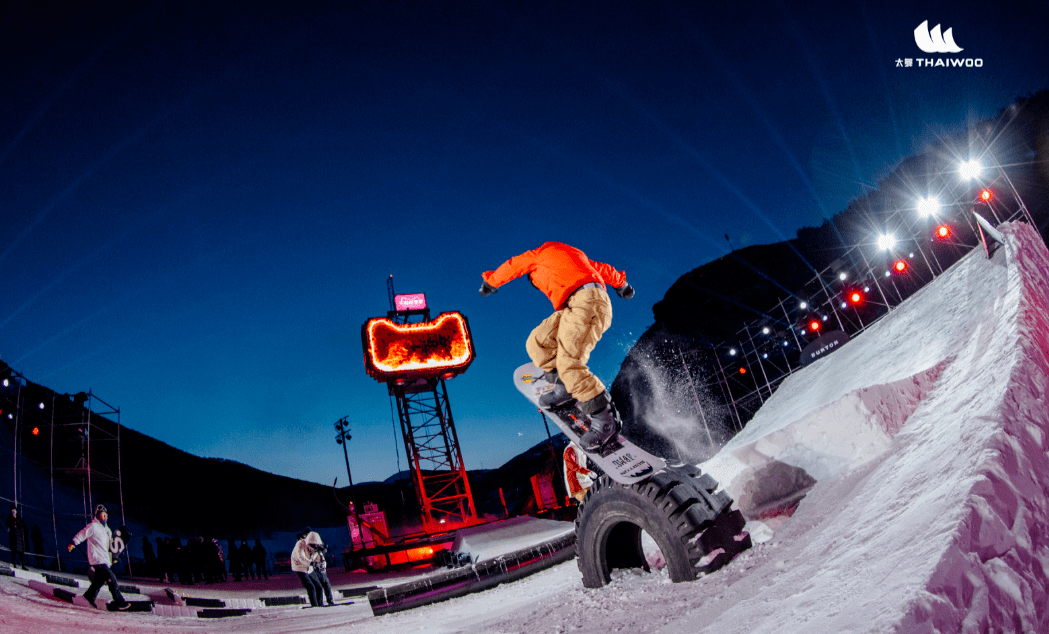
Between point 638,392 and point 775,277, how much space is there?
972 inches

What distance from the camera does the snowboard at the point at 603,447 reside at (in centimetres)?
349

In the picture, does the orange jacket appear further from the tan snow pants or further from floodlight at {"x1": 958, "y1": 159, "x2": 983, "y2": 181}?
floodlight at {"x1": 958, "y1": 159, "x2": 983, "y2": 181}

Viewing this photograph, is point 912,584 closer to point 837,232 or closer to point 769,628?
point 769,628

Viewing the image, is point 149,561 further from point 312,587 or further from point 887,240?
point 887,240

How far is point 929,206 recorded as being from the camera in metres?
17.1

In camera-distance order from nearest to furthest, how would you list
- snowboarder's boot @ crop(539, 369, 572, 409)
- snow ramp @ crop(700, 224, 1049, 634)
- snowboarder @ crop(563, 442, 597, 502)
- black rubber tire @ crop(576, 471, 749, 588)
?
snow ramp @ crop(700, 224, 1049, 634)
black rubber tire @ crop(576, 471, 749, 588)
snowboarder's boot @ crop(539, 369, 572, 409)
snowboarder @ crop(563, 442, 597, 502)

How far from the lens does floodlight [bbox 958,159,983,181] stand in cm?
1630

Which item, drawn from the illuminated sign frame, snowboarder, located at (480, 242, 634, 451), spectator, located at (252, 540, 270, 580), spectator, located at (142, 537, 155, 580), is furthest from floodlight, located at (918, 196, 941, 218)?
spectator, located at (142, 537, 155, 580)

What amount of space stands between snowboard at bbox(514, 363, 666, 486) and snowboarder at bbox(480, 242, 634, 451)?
0.11 meters

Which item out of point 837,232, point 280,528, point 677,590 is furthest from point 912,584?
point 837,232

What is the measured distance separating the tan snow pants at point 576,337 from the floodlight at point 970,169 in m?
19.4

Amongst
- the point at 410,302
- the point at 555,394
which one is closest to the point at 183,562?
the point at 410,302

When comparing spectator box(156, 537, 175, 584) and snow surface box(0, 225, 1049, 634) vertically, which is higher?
spectator box(156, 537, 175, 584)

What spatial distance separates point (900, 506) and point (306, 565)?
1050 centimetres
